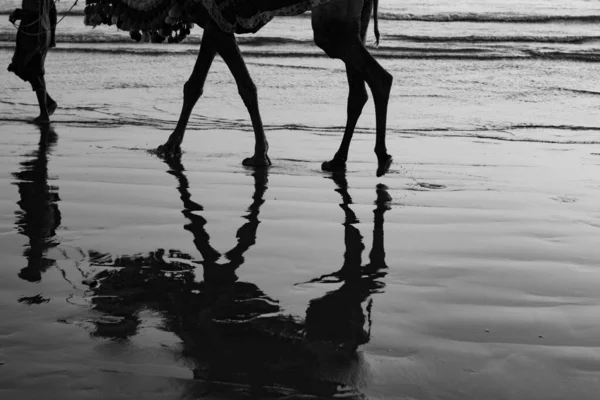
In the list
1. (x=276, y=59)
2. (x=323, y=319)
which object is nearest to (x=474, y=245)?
(x=323, y=319)

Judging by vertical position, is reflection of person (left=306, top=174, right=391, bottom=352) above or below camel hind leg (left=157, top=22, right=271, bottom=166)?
below

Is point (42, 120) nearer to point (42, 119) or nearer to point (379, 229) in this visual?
point (42, 119)

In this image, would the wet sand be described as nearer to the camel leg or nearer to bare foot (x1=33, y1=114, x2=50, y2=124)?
the camel leg

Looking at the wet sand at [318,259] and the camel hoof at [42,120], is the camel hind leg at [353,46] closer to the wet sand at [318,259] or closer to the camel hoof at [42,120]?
the wet sand at [318,259]

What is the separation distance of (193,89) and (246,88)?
0.51 meters

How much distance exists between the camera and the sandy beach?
255cm

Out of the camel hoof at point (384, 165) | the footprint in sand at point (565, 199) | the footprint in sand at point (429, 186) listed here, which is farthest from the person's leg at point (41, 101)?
the footprint in sand at point (565, 199)

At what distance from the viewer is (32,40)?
7926mm

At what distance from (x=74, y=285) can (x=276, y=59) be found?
9.79 meters

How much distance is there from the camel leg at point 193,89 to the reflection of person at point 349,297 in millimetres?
2274

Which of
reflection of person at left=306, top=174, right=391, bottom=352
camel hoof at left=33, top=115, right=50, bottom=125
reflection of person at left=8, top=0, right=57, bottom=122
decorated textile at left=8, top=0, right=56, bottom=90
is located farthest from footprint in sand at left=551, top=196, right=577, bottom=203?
decorated textile at left=8, top=0, right=56, bottom=90

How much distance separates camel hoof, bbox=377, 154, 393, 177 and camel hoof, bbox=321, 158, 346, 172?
0.32 metres

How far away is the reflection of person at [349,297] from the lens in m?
2.87

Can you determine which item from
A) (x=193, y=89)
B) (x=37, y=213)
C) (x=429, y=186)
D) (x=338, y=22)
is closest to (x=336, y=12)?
(x=338, y=22)
